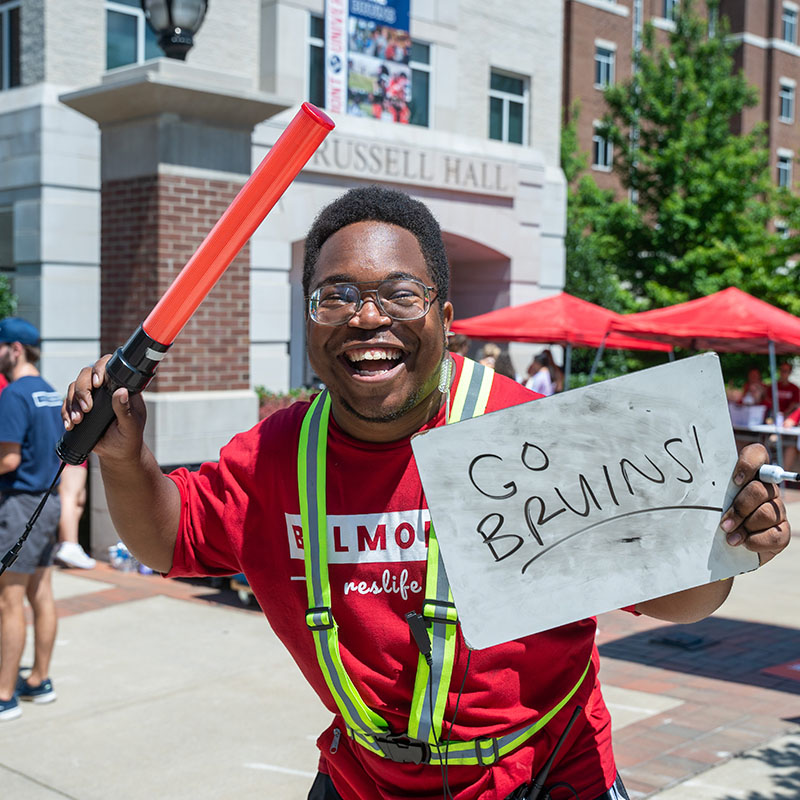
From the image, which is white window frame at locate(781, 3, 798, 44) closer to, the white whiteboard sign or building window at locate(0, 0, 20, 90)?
building window at locate(0, 0, 20, 90)

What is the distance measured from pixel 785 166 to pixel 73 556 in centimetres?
3381

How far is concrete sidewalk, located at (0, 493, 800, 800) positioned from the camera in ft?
15.1

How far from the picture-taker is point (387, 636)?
6.20 ft

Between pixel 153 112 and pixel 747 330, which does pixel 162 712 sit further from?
pixel 747 330

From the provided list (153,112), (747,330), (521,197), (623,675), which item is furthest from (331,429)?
(521,197)

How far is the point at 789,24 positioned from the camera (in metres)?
37.1

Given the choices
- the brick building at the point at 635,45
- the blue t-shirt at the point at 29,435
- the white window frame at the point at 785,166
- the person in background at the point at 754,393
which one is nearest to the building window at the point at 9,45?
the blue t-shirt at the point at 29,435

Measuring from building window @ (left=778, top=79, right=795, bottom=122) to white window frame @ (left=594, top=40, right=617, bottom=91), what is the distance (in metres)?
7.86

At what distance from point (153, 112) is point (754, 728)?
630 cm

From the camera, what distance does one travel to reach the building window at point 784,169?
1439 inches

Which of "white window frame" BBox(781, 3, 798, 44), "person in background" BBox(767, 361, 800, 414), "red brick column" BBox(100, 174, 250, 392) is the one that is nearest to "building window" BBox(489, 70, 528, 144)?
"person in background" BBox(767, 361, 800, 414)

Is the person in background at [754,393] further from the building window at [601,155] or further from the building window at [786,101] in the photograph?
the building window at [786,101]

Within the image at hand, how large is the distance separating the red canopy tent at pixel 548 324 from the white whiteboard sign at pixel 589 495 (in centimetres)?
1133

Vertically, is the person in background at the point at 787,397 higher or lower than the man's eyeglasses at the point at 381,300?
lower
